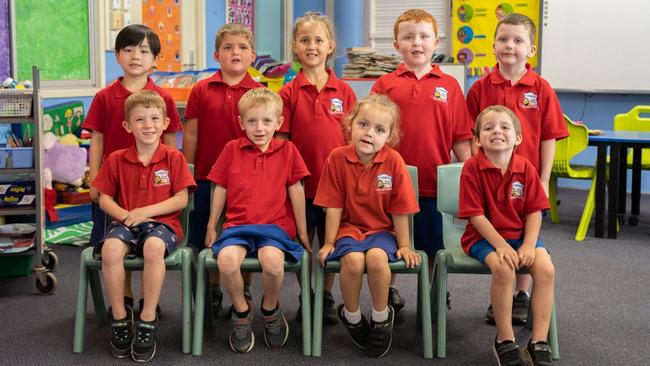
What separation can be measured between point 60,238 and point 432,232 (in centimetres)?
237

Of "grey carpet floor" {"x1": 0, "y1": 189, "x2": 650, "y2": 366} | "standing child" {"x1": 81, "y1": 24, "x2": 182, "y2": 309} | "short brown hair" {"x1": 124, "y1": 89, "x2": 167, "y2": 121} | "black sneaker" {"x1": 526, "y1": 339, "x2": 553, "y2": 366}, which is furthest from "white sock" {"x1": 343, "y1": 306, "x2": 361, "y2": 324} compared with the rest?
"short brown hair" {"x1": 124, "y1": 89, "x2": 167, "y2": 121}

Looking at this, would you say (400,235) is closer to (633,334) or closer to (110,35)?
(633,334)

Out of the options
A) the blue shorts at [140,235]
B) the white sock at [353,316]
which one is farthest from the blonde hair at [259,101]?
the white sock at [353,316]

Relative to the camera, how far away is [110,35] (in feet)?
17.3

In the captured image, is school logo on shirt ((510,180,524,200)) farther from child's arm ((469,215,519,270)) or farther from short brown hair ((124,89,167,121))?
short brown hair ((124,89,167,121))

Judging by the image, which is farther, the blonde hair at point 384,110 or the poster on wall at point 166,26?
the poster on wall at point 166,26

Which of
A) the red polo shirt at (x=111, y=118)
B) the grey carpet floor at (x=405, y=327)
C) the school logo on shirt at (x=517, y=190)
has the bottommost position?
the grey carpet floor at (x=405, y=327)

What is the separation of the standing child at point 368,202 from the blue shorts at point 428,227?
0.89 feet

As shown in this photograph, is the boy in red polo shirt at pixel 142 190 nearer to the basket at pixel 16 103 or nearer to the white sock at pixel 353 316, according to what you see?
the white sock at pixel 353 316

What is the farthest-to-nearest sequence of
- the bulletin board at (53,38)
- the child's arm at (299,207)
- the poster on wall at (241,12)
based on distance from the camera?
the poster on wall at (241,12), the bulletin board at (53,38), the child's arm at (299,207)

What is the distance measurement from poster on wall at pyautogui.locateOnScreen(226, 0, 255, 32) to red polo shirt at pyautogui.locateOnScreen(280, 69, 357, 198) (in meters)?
3.71

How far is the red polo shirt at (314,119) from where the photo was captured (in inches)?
117

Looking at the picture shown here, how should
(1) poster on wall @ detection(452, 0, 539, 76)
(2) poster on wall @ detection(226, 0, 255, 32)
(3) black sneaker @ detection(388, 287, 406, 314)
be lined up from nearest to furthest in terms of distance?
(3) black sneaker @ detection(388, 287, 406, 314) → (2) poster on wall @ detection(226, 0, 255, 32) → (1) poster on wall @ detection(452, 0, 539, 76)

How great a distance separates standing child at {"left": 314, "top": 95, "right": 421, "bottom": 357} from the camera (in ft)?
8.78
